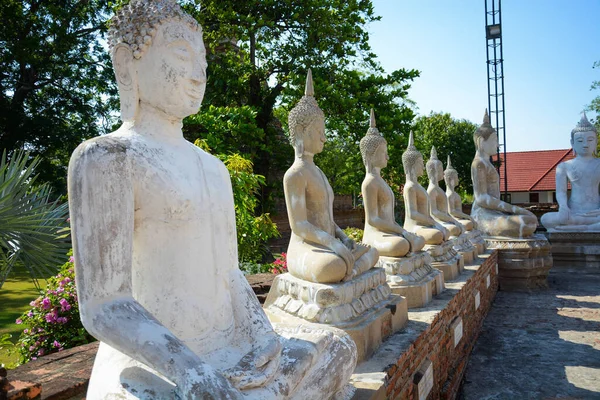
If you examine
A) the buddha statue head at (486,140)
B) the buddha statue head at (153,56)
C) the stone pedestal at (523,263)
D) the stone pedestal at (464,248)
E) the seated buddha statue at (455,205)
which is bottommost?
the stone pedestal at (523,263)

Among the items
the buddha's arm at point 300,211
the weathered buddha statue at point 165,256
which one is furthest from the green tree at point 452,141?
the weathered buddha statue at point 165,256

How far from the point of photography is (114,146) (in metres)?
1.69

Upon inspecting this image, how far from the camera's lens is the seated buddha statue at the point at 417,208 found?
5812 mm

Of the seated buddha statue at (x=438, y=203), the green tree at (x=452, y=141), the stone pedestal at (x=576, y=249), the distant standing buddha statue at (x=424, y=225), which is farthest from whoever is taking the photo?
the green tree at (x=452, y=141)

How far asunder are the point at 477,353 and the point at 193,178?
190 inches

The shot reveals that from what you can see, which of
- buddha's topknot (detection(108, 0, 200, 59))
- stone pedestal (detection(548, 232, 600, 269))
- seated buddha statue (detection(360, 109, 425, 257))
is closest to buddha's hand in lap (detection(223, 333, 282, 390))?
buddha's topknot (detection(108, 0, 200, 59))

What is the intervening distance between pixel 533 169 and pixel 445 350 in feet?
83.9

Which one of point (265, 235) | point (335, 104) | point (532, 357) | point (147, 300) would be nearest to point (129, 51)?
point (147, 300)

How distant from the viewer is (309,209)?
3.56 m

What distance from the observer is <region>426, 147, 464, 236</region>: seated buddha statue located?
756cm

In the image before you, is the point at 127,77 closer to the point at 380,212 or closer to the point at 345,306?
the point at 345,306

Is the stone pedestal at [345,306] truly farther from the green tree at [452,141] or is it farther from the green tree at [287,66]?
the green tree at [452,141]

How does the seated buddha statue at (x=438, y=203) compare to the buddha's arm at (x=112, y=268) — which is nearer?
the buddha's arm at (x=112, y=268)

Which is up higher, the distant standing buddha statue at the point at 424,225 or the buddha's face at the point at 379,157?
the buddha's face at the point at 379,157
